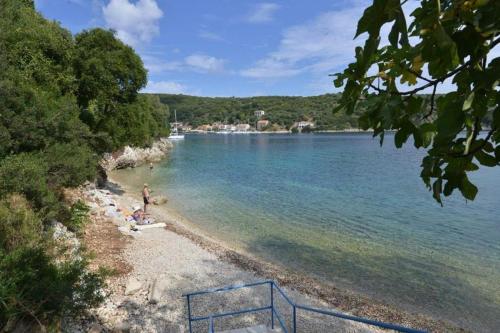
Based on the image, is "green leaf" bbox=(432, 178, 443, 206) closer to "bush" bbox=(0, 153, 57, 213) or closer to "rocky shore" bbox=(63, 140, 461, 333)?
"rocky shore" bbox=(63, 140, 461, 333)

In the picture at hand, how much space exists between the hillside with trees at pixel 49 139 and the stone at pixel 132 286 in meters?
1.17

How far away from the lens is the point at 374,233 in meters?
16.0

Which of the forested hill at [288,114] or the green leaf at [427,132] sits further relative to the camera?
the forested hill at [288,114]

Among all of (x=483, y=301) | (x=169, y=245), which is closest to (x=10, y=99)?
(x=169, y=245)

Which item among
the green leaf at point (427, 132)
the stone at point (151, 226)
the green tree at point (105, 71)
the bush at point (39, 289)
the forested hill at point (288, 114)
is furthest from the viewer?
the forested hill at point (288, 114)

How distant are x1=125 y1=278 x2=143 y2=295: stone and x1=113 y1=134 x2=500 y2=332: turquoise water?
561 centimetres

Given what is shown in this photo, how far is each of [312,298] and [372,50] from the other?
31.3ft

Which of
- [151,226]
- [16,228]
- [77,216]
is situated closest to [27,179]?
[16,228]

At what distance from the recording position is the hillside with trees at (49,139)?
514 cm

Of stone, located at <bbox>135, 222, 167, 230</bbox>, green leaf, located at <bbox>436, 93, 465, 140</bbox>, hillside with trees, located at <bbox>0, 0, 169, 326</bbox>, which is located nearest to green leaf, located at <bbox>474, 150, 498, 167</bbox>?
green leaf, located at <bbox>436, 93, 465, 140</bbox>

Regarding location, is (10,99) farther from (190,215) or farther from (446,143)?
(446,143)

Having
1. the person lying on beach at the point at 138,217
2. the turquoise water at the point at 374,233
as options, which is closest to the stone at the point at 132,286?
the turquoise water at the point at 374,233

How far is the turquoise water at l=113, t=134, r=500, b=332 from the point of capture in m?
10.6

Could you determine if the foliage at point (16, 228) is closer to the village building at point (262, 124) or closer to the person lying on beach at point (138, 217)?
the person lying on beach at point (138, 217)
